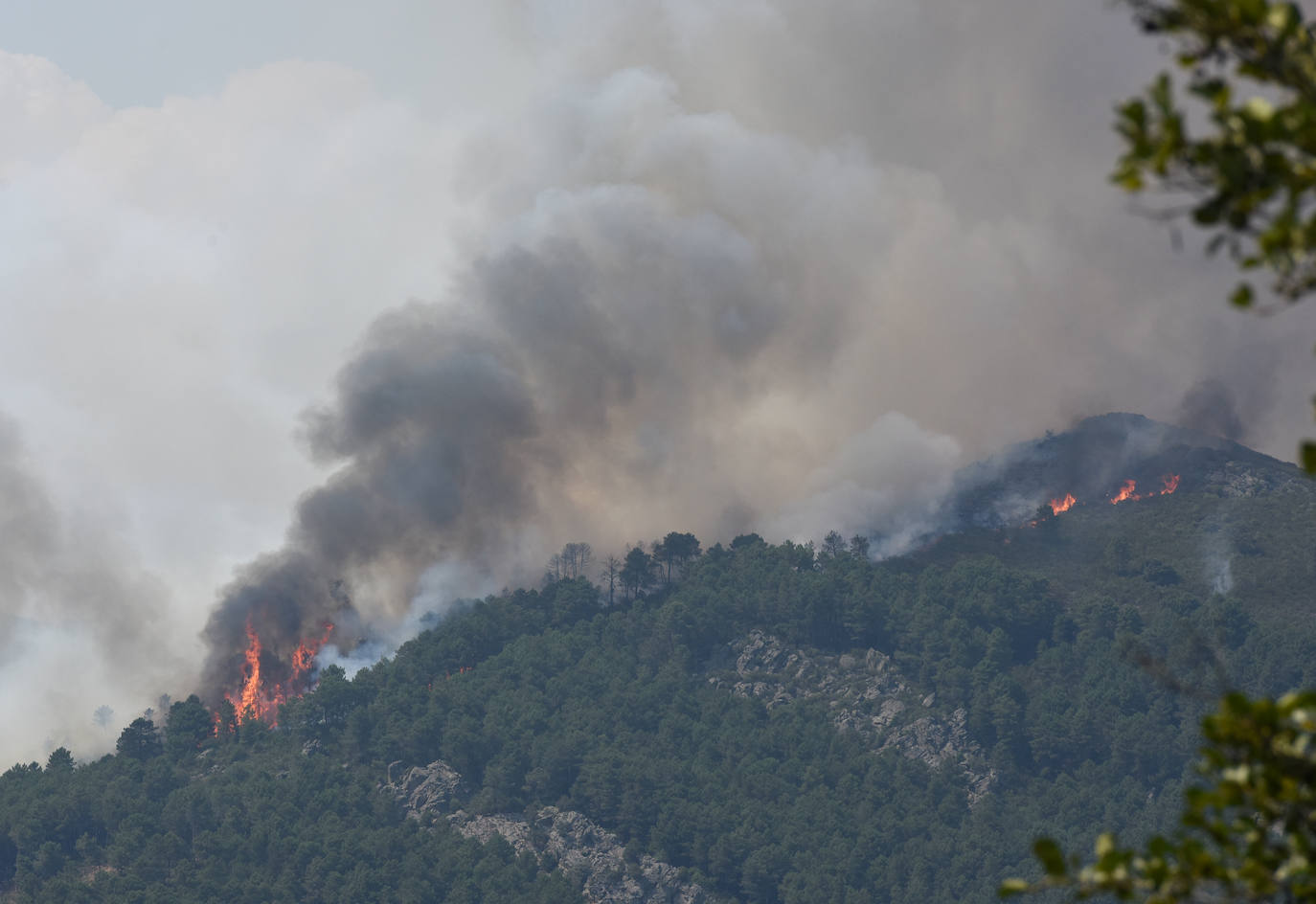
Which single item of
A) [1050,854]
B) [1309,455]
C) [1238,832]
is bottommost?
[1238,832]

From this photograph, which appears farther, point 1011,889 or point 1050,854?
point 1011,889

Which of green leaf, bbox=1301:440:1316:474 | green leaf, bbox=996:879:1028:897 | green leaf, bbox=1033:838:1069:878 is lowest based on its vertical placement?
green leaf, bbox=996:879:1028:897

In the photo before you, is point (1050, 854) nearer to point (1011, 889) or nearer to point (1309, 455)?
point (1011, 889)

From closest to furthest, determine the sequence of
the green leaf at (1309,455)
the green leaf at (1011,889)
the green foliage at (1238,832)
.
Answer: the green leaf at (1309,455)
the green foliage at (1238,832)
the green leaf at (1011,889)

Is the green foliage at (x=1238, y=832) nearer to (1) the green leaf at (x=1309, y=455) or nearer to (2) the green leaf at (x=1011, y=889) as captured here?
(2) the green leaf at (x=1011, y=889)

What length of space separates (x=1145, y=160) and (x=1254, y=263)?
148 centimetres

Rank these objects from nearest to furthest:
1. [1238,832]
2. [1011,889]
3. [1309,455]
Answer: [1309,455]
[1238,832]
[1011,889]

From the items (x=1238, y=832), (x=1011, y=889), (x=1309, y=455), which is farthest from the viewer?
(x=1011, y=889)

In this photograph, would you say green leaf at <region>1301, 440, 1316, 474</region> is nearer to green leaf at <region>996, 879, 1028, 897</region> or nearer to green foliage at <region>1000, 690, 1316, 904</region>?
green foliage at <region>1000, 690, 1316, 904</region>

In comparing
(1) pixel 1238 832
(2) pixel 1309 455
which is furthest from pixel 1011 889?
(2) pixel 1309 455

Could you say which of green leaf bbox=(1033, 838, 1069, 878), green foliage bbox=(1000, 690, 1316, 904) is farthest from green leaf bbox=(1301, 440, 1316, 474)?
green leaf bbox=(1033, 838, 1069, 878)

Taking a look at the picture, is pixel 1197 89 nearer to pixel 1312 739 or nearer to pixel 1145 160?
pixel 1145 160

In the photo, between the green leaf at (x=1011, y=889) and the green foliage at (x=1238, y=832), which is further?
the green leaf at (x=1011, y=889)

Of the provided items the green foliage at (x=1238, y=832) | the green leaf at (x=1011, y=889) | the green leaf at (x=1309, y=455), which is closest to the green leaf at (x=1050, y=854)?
the green foliage at (x=1238, y=832)
